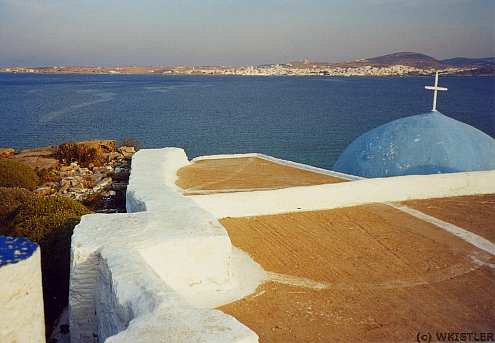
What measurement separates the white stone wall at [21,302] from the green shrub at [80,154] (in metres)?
14.9

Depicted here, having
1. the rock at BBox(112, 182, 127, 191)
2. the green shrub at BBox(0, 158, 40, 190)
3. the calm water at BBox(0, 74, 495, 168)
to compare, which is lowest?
the calm water at BBox(0, 74, 495, 168)

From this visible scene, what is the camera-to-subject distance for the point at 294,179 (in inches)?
494

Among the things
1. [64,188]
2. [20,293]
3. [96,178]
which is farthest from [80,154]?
[20,293]

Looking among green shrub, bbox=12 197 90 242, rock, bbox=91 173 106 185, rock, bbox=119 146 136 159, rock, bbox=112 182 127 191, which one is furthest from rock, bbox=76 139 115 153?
green shrub, bbox=12 197 90 242

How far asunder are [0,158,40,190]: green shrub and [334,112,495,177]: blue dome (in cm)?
902

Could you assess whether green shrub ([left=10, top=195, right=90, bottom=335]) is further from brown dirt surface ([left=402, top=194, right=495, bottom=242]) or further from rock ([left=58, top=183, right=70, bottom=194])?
brown dirt surface ([left=402, top=194, right=495, bottom=242])

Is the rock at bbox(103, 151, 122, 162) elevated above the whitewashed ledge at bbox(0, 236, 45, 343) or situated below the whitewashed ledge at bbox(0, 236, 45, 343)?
below

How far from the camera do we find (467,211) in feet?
33.4

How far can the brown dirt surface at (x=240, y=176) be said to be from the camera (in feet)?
38.2

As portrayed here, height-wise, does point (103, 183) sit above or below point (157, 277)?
below

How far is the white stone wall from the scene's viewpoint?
13.6ft

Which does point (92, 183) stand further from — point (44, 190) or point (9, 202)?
point (9, 202)

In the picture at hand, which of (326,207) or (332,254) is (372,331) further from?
(326,207)

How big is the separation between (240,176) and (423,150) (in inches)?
186
